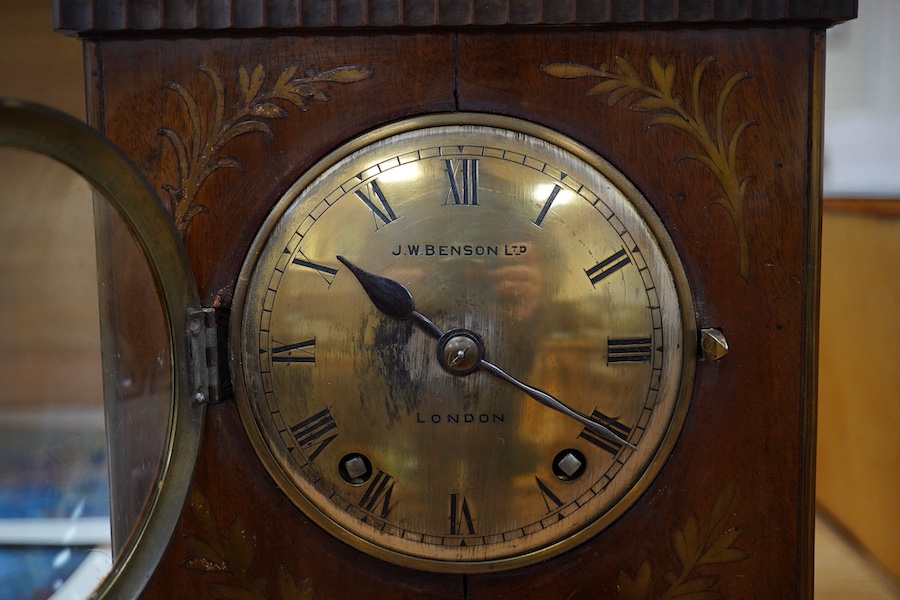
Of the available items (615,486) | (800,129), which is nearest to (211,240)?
(615,486)

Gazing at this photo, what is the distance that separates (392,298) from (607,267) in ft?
0.70

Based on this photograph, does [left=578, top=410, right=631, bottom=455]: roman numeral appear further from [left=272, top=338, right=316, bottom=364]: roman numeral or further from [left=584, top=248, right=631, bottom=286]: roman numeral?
[left=272, top=338, right=316, bottom=364]: roman numeral

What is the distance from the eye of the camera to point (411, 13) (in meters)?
0.83

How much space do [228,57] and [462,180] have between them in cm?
27

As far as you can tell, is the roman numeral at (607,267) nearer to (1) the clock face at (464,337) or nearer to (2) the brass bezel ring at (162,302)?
(1) the clock face at (464,337)

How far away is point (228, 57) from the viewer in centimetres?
85

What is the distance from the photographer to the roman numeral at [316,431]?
0.84 meters

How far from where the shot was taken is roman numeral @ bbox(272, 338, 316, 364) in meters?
0.83

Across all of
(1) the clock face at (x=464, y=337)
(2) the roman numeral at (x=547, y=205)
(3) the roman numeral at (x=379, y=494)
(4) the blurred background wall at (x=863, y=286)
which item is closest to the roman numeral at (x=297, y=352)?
(1) the clock face at (x=464, y=337)

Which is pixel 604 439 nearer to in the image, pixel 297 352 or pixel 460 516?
pixel 460 516

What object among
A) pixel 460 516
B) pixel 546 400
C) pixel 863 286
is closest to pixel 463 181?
pixel 546 400

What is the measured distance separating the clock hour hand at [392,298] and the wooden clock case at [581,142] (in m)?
0.14

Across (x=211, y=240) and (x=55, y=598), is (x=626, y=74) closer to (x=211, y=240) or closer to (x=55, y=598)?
(x=211, y=240)

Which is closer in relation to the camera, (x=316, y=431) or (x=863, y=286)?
(x=316, y=431)
